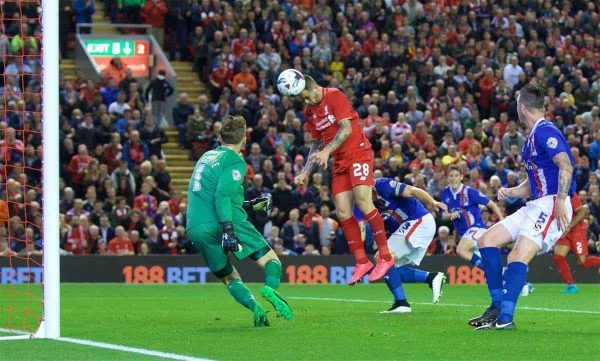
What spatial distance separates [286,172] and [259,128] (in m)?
1.71

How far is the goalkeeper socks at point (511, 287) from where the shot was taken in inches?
447

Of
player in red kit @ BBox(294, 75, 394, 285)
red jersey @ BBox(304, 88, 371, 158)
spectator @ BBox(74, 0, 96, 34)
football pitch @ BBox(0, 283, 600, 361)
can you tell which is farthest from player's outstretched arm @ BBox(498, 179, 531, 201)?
spectator @ BBox(74, 0, 96, 34)

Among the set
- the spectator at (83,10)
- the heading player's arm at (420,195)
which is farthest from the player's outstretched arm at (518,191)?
the spectator at (83,10)

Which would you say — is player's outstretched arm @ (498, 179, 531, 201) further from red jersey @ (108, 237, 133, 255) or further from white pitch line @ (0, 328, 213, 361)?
red jersey @ (108, 237, 133, 255)

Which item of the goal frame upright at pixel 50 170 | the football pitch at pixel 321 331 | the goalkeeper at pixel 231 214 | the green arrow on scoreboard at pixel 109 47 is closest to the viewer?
the football pitch at pixel 321 331

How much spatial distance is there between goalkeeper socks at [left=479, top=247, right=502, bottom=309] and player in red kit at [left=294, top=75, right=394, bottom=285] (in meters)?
2.04

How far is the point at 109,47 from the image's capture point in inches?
1206

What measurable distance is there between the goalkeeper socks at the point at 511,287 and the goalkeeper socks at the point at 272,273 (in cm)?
214

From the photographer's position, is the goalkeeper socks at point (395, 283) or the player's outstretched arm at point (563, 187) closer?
the player's outstretched arm at point (563, 187)

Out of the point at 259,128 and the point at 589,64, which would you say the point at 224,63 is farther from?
the point at 589,64

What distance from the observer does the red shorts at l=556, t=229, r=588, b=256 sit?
2186cm

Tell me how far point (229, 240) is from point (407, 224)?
469cm

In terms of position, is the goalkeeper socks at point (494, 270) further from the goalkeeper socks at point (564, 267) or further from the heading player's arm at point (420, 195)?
the goalkeeper socks at point (564, 267)

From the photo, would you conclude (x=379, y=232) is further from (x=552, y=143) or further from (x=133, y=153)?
(x=133, y=153)
